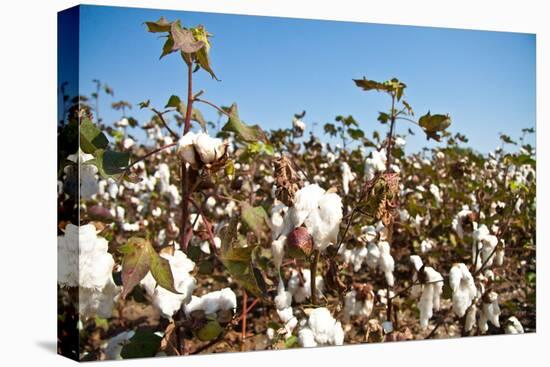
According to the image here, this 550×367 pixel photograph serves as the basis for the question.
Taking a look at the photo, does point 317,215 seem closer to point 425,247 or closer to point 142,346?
point 142,346

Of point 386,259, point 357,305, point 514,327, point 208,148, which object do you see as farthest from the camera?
point 514,327

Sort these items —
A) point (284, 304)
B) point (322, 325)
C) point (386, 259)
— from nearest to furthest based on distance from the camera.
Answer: point (322, 325) < point (284, 304) < point (386, 259)

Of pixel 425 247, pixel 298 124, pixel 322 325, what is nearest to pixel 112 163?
pixel 322 325

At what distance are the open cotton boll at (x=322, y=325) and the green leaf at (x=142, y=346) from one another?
0.36 metres

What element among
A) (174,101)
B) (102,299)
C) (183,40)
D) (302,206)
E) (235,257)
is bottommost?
(102,299)

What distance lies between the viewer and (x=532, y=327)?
288 cm

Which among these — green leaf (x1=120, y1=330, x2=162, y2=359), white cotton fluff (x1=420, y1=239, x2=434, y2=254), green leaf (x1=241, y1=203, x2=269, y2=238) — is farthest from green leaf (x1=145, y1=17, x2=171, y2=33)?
white cotton fluff (x1=420, y1=239, x2=434, y2=254)

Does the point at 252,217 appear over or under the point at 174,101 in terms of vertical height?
under

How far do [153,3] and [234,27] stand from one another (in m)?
0.31

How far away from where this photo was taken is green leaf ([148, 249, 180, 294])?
1.44 meters

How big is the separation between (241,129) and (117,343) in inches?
24.5

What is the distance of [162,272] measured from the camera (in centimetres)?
145

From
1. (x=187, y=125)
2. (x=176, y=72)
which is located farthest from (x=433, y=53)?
(x=187, y=125)

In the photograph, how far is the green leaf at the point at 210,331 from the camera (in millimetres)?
1538
